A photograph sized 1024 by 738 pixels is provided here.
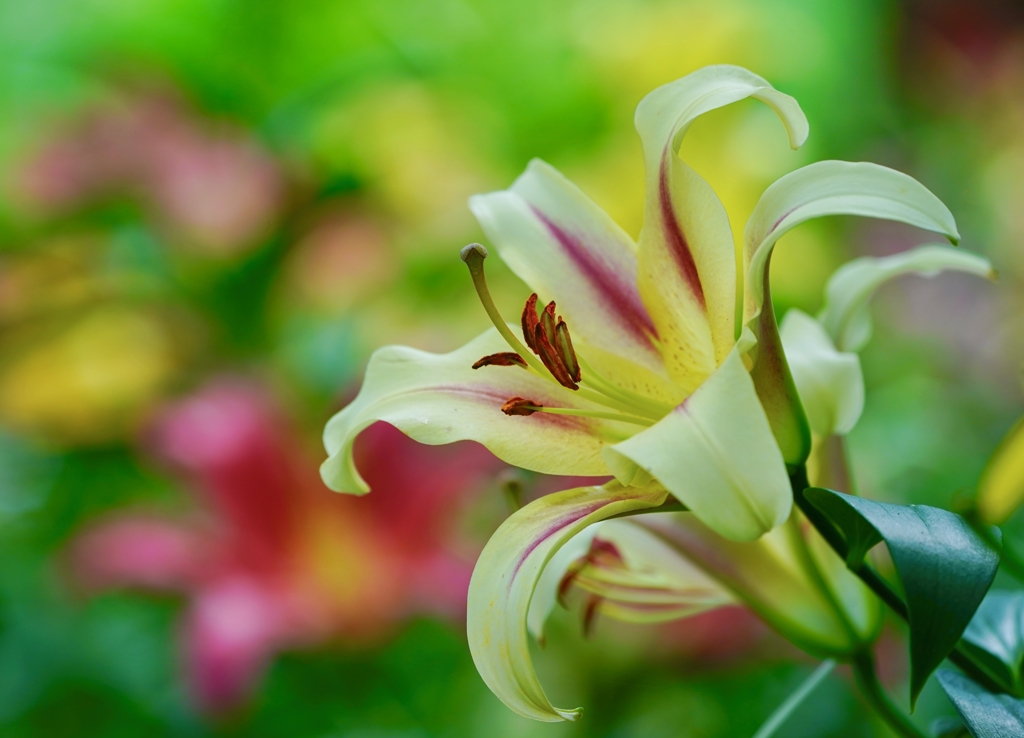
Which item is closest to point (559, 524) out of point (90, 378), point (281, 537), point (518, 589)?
point (518, 589)

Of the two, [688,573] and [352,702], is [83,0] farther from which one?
[688,573]

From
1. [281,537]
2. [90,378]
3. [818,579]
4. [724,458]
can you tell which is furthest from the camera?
[90,378]

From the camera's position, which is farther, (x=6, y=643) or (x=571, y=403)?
(x=6, y=643)

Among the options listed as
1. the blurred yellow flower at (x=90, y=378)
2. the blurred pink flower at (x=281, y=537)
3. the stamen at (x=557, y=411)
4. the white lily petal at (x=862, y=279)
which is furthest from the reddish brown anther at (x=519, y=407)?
the blurred yellow flower at (x=90, y=378)

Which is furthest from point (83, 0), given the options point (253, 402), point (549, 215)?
point (549, 215)

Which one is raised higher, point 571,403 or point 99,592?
point 571,403

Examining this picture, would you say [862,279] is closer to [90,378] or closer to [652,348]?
[652,348]
